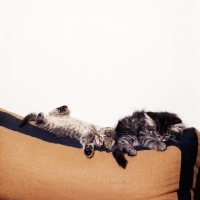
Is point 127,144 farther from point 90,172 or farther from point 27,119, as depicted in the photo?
point 27,119

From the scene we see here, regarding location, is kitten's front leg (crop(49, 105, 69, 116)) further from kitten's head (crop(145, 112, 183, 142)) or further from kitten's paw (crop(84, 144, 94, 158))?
kitten's head (crop(145, 112, 183, 142))

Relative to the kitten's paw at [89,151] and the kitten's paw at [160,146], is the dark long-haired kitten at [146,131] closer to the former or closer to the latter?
the kitten's paw at [160,146]

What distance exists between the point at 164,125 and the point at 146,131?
0.36 feet

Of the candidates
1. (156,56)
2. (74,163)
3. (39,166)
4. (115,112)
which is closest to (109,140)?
(115,112)

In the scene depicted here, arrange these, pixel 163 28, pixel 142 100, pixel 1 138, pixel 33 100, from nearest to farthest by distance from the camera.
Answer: pixel 1 138, pixel 163 28, pixel 142 100, pixel 33 100

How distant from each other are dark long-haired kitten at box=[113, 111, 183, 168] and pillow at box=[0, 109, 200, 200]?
0.15 ft

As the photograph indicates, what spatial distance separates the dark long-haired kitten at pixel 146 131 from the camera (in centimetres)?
A: 117

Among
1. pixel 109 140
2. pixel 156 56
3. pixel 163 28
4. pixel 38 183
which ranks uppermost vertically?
pixel 163 28

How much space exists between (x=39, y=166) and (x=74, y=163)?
150 millimetres

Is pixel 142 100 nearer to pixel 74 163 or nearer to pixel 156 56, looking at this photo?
pixel 156 56

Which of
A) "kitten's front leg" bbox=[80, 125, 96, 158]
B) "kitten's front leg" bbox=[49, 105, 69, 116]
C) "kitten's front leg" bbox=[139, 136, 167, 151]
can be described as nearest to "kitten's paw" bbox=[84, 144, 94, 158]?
"kitten's front leg" bbox=[80, 125, 96, 158]

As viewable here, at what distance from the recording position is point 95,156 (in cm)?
114

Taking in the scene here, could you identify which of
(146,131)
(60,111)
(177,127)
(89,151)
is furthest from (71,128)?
(177,127)

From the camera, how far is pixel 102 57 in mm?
1412
